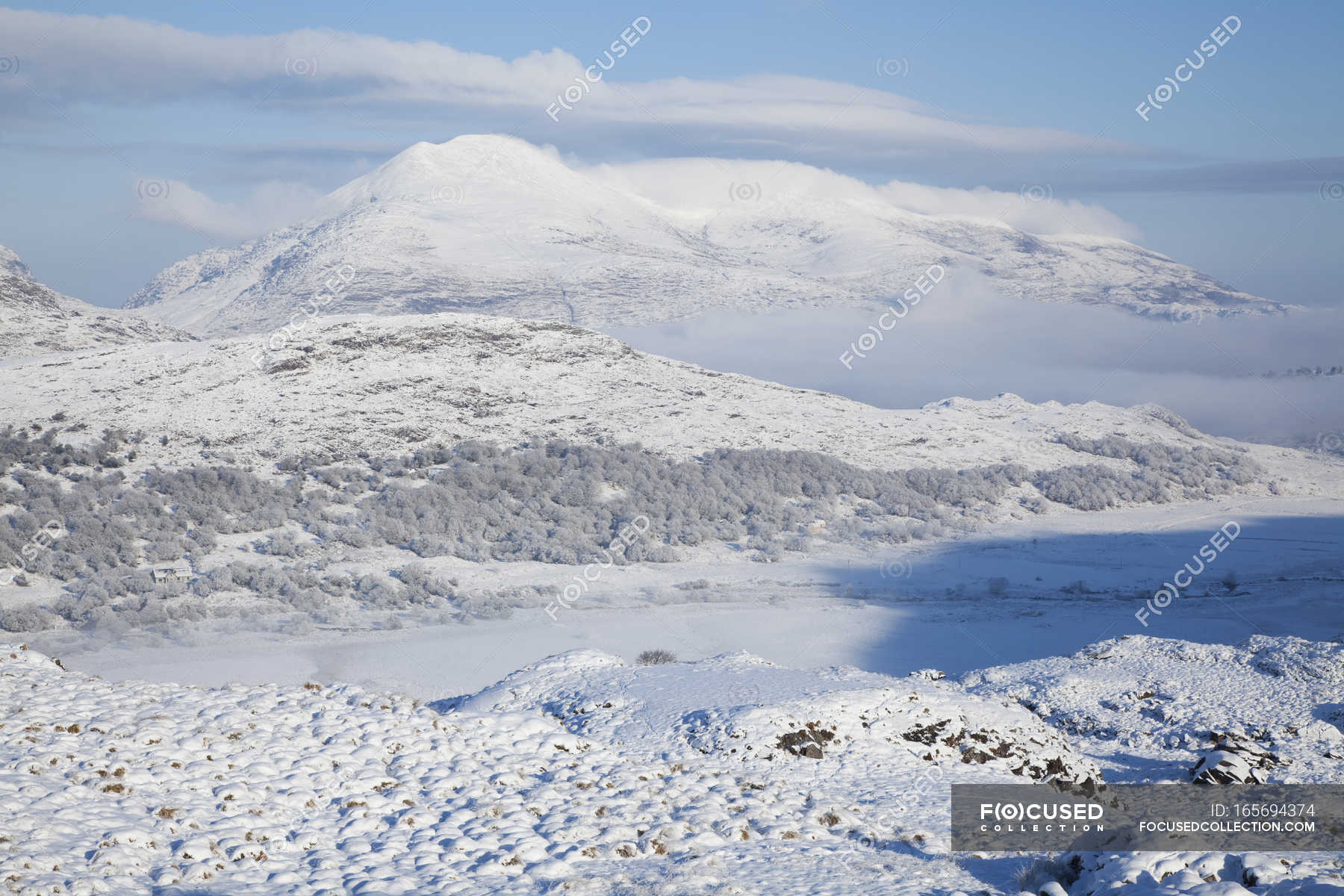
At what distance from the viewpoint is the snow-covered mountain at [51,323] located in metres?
47.1

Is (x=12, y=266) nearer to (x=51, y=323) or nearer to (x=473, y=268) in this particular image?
(x=51, y=323)

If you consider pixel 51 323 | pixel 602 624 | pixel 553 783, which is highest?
pixel 51 323

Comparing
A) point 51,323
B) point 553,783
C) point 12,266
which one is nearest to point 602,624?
point 553,783

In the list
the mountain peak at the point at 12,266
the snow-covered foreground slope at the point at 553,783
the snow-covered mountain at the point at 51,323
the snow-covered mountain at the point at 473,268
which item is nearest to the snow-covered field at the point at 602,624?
the snow-covered foreground slope at the point at 553,783

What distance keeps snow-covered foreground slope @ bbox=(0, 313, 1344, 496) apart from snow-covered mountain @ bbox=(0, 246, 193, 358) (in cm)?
769

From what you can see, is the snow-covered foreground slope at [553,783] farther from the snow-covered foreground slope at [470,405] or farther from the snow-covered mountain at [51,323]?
the snow-covered mountain at [51,323]

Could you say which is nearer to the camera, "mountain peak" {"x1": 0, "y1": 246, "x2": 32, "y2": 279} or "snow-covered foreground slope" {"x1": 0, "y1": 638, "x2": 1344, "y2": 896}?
"snow-covered foreground slope" {"x1": 0, "y1": 638, "x2": 1344, "y2": 896}

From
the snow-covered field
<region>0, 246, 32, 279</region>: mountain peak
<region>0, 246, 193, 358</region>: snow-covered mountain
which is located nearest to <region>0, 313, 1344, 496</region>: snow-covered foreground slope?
the snow-covered field

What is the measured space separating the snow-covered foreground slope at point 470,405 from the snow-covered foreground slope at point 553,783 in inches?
895

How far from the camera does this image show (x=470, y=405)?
40.6m

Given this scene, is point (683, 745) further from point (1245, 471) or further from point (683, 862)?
point (1245, 471)

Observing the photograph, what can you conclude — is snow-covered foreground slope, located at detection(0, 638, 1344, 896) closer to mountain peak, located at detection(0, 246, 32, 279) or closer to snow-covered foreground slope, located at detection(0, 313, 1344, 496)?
snow-covered foreground slope, located at detection(0, 313, 1344, 496)

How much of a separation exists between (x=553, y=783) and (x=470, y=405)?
31.3 m

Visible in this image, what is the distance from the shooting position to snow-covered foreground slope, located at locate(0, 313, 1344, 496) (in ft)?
119
